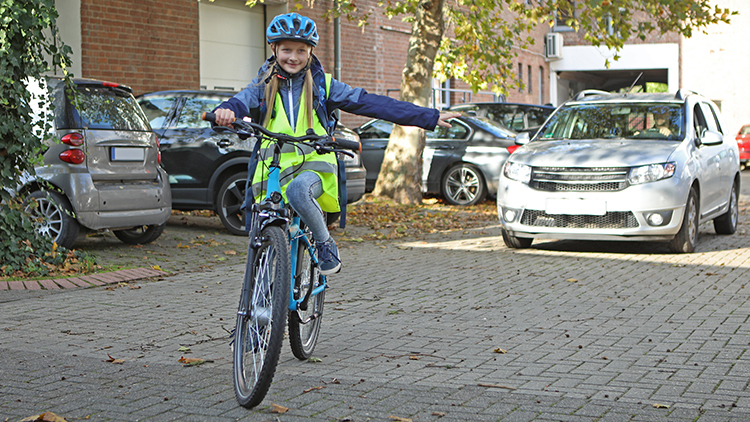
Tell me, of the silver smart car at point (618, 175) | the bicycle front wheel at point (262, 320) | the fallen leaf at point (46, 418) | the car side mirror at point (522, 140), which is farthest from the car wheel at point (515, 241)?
the fallen leaf at point (46, 418)

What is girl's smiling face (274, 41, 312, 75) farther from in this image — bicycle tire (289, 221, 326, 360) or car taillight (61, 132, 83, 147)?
car taillight (61, 132, 83, 147)

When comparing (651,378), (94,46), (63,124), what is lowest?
(651,378)

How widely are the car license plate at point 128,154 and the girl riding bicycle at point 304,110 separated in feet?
15.3

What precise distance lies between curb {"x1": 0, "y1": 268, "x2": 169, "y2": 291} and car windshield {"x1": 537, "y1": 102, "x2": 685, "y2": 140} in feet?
16.3

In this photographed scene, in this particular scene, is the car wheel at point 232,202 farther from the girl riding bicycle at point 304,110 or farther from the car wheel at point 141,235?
the girl riding bicycle at point 304,110

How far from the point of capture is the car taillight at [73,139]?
858 cm

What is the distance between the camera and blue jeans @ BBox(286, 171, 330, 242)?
440 centimetres

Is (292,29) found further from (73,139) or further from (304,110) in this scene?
(73,139)

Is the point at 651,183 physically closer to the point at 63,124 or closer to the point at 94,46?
the point at 63,124

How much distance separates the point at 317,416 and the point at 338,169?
4.62 ft

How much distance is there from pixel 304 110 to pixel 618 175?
5341 mm

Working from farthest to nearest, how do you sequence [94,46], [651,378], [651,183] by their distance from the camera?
[94,46] < [651,183] < [651,378]

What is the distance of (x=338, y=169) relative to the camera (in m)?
4.75

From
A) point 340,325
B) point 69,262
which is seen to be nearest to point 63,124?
point 69,262
